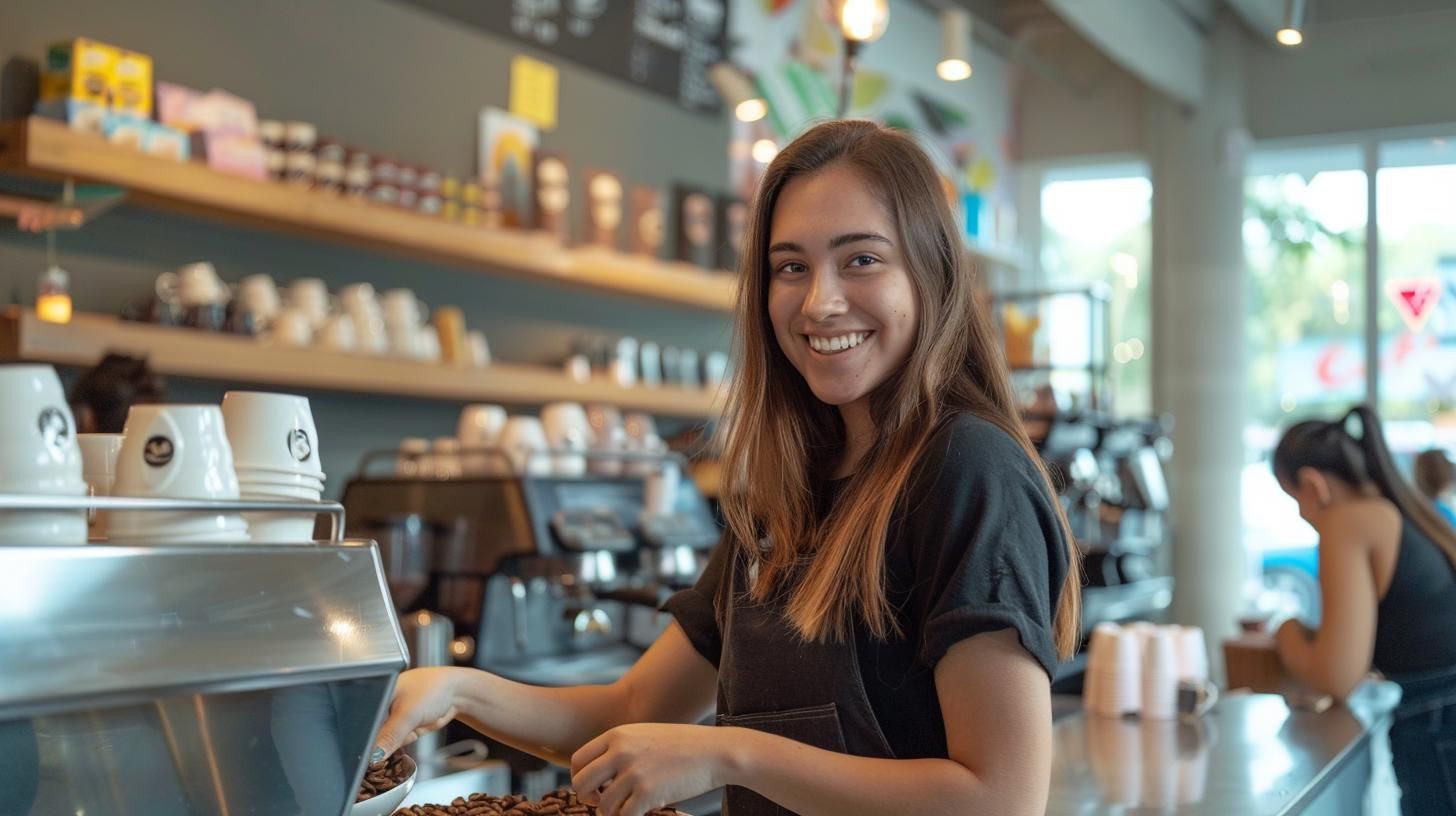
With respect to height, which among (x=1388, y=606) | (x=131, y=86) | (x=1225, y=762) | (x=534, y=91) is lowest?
(x=1225, y=762)

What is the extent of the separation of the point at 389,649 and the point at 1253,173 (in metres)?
7.26

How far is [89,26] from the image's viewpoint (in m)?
3.17

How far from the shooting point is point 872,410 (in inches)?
56.9

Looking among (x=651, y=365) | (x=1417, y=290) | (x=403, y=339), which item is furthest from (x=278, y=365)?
(x=1417, y=290)

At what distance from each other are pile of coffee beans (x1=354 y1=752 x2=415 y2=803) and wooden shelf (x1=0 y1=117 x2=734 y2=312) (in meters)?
1.88

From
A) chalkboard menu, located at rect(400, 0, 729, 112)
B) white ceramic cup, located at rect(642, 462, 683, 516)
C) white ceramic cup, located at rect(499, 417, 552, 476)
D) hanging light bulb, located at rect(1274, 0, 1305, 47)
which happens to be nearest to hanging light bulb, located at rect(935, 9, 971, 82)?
chalkboard menu, located at rect(400, 0, 729, 112)

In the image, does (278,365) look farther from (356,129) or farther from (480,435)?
(356,129)

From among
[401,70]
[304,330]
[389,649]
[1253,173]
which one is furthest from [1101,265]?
[389,649]

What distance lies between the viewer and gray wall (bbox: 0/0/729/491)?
127 inches

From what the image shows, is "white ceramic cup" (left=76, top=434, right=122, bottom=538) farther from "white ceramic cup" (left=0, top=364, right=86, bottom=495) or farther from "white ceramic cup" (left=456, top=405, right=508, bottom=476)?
"white ceramic cup" (left=456, top=405, right=508, bottom=476)

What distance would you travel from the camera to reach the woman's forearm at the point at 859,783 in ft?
3.89

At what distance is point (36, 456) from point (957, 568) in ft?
2.35

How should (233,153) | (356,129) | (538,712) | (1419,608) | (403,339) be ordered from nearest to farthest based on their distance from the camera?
1. (538,712)
2. (1419,608)
3. (233,153)
4. (403,339)
5. (356,129)

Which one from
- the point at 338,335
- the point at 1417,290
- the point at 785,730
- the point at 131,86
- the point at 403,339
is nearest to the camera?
the point at 785,730
